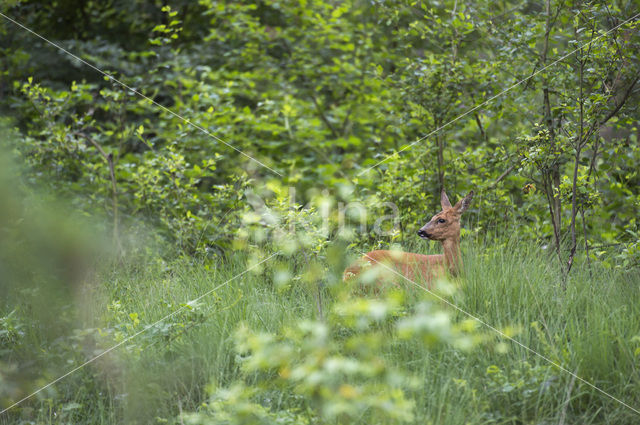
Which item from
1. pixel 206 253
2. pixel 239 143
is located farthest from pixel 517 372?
pixel 239 143

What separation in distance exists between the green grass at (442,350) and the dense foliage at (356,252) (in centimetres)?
1

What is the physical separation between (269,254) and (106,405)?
1399 mm

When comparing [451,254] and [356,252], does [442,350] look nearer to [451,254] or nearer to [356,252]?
[451,254]

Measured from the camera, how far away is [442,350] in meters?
2.97

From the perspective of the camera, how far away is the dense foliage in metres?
2.70

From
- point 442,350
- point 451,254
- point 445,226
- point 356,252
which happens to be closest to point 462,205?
point 445,226

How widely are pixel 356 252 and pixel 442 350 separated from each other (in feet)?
4.11

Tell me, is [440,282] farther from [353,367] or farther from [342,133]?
[342,133]

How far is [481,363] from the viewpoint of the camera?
2.88 metres

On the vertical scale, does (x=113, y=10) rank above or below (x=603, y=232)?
above

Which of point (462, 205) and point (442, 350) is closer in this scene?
point (442, 350)

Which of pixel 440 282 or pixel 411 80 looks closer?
pixel 440 282

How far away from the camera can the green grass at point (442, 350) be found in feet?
8.84

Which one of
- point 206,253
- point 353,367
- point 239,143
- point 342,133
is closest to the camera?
point 353,367
